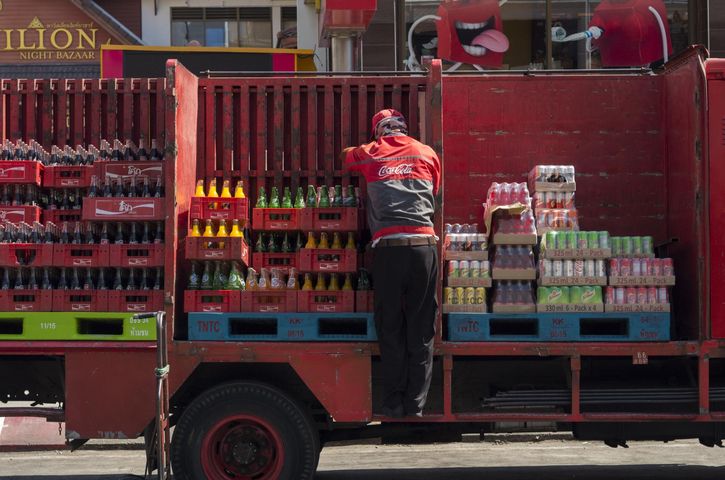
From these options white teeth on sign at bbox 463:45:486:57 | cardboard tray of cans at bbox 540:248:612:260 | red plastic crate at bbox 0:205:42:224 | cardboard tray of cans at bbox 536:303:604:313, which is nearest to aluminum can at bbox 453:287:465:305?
cardboard tray of cans at bbox 536:303:604:313

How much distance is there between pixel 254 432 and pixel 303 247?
1.38m

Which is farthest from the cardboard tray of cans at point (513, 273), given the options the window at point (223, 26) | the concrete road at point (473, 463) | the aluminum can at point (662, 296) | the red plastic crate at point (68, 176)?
the window at point (223, 26)

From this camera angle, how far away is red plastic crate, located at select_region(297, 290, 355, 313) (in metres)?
7.54

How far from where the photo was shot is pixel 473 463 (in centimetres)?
1002

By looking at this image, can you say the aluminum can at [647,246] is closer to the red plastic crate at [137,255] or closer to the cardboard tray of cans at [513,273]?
the cardboard tray of cans at [513,273]

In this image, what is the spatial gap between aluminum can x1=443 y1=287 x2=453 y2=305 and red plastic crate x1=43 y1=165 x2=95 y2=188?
2.79 m

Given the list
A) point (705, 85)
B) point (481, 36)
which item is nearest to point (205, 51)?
point (481, 36)

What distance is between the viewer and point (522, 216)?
25.1 feet

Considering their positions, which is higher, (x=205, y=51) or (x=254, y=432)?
(x=205, y=51)

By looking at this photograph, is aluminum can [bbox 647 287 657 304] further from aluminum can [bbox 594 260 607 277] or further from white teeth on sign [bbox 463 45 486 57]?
white teeth on sign [bbox 463 45 486 57]

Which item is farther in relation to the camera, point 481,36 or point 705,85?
point 481,36

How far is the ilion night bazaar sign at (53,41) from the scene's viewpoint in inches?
787

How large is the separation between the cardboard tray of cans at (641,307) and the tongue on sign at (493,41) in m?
8.32

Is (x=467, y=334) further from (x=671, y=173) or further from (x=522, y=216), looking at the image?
(x=671, y=173)
